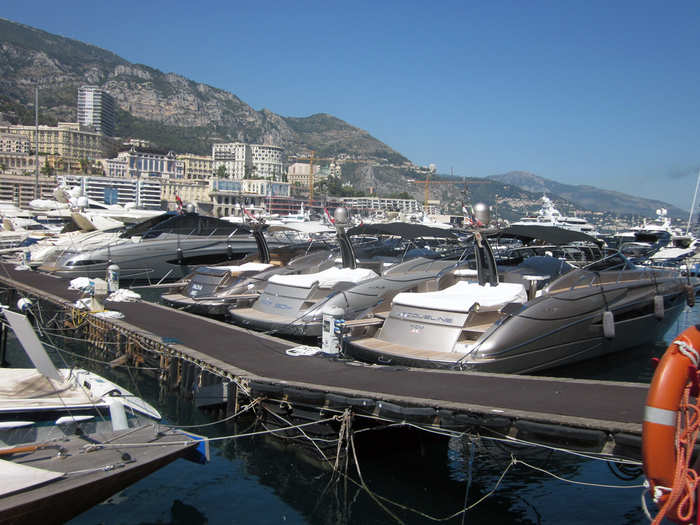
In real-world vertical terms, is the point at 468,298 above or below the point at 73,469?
above

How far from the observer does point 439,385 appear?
9.69m

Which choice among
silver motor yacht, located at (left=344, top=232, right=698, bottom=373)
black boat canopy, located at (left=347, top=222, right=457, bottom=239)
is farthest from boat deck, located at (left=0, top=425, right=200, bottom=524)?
black boat canopy, located at (left=347, top=222, right=457, bottom=239)

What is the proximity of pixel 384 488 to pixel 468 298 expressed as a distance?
5315mm

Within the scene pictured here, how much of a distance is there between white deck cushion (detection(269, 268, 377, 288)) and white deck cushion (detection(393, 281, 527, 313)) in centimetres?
417

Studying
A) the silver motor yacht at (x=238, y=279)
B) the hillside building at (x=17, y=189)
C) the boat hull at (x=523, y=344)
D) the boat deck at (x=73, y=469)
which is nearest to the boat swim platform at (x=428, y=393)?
the boat hull at (x=523, y=344)

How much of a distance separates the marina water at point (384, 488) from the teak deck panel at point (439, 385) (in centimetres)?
71

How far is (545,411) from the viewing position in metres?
7.89

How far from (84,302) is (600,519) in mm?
13983

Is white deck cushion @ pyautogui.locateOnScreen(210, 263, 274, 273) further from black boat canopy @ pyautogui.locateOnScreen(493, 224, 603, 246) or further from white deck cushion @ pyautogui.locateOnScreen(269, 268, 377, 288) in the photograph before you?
black boat canopy @ pyautogui.locateOnScreen(493, 224, 603, 246)

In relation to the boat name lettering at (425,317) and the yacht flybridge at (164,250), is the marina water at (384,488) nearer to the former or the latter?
the boat name lettering at (425,317)

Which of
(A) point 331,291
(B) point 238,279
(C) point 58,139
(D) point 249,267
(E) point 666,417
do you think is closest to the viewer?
(E) point 666,417

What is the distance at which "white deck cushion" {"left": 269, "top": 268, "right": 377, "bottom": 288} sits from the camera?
55.8ft

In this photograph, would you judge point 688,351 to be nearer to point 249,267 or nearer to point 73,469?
point 73,469

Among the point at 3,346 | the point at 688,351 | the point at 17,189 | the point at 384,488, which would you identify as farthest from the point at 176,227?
the point at 17,189
